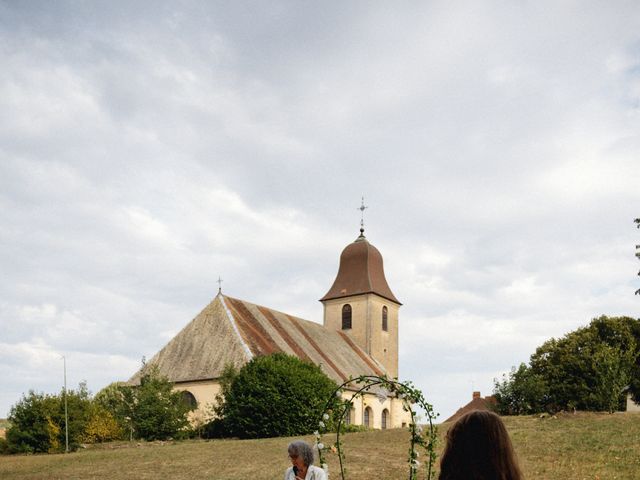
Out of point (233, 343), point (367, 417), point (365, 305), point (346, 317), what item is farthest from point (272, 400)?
point (346, 317)

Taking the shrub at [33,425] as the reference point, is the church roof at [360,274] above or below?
above

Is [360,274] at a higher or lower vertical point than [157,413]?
higher

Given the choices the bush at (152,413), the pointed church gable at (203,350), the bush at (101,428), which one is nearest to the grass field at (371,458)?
the bush at (101,428)

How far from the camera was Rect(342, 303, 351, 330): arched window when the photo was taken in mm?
50375

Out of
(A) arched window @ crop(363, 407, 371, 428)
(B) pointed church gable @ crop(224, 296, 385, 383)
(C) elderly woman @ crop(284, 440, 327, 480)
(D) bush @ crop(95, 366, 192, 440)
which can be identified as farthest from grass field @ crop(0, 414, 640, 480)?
(A) arched window @ crop(363, 407, 371, 428)

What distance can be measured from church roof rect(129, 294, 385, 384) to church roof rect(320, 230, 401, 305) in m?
7.89

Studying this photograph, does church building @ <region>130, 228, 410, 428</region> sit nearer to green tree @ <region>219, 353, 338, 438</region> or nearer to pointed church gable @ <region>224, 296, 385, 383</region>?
pointed church gable @ <region>224, 296, 385, 383</region>

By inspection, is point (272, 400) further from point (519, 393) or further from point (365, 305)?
point (365, 305)

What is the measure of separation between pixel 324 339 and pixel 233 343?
11.0m

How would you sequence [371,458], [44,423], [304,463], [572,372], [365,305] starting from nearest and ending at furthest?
1. [304,463]
2. [371,458]
3. [44,423]
4. [572,372]
5. [365,305]

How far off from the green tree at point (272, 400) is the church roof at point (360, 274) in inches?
852

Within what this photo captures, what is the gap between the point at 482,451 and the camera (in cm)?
292

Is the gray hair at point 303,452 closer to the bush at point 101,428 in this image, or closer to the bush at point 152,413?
the bush at point 152,413

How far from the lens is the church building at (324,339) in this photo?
1348 inches
